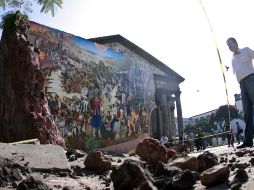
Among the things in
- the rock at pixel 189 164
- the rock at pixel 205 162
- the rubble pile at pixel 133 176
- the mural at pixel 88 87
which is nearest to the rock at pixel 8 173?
the rubble pile at pixel 133 176

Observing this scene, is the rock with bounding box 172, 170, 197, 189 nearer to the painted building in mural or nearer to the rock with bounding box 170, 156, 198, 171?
the rock with bounding box 170, 156, 198, 171

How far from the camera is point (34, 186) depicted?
8.70 feet

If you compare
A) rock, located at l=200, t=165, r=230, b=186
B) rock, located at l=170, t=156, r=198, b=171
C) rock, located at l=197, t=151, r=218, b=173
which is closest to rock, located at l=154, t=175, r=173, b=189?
rock, located at l=200, t=165, r=230, b=186

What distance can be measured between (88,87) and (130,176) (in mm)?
17060

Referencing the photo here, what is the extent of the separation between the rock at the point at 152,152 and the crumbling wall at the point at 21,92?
6.94 feet

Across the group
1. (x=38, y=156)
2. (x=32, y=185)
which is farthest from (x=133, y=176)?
(x=38, y=156)

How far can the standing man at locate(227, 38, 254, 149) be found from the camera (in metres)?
6.14

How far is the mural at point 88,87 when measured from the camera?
17.4 m

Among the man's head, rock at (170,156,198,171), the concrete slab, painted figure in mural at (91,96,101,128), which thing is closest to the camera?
rock at (170,156,198,171)

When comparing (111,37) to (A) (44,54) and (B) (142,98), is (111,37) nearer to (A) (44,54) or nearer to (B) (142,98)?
(B) (142,98)

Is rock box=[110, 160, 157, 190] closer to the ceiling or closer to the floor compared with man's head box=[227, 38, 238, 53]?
closer to the floor

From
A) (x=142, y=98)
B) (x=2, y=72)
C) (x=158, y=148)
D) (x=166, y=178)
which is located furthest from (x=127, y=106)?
(x=166, y=178)

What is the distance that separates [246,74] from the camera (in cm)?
616

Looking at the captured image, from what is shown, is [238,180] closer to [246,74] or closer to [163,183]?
[163,183]
